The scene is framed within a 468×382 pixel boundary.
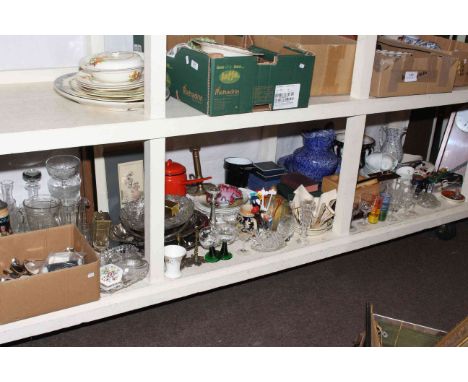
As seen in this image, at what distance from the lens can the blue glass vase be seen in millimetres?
2211

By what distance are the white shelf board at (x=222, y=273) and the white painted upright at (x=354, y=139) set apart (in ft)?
0.29

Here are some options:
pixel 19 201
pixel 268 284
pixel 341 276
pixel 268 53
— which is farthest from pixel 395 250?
pixel 19 201

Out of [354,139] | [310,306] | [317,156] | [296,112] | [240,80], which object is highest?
[240,80]

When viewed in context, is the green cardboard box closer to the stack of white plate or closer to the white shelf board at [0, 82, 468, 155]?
the white shelf board at [0, 82, 468, 155]

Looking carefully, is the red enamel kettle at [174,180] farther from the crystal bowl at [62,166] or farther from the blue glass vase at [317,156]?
the blue glass vase at [317,156]

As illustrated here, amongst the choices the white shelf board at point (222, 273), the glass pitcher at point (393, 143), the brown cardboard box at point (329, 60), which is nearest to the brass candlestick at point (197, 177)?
the white shelf board at point (222, 273)

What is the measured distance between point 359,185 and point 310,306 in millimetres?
487

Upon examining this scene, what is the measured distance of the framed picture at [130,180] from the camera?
6.32 feet

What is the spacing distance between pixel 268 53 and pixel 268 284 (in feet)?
2.84

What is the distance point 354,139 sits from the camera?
6.10 feet

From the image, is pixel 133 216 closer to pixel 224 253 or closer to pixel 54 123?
pixel 224 253

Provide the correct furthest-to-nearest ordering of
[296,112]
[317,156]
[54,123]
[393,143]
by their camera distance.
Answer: [393,143], [317,156], [296,112], [54,123]

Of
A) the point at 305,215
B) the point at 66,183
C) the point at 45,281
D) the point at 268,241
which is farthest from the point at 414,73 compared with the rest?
the point at 45,281

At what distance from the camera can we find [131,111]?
1.51 m
